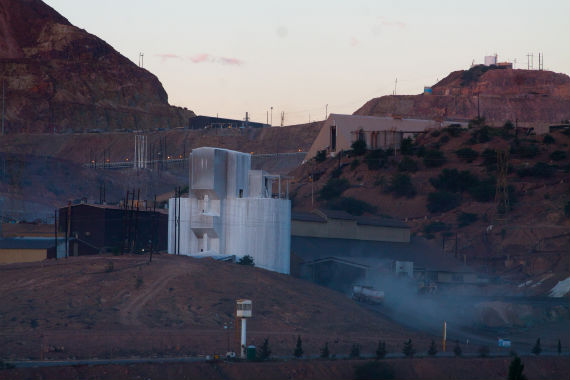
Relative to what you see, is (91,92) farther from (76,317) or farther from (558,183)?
(76,317)

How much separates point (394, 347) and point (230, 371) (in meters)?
8.14

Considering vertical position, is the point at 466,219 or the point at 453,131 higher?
the point at 453,131

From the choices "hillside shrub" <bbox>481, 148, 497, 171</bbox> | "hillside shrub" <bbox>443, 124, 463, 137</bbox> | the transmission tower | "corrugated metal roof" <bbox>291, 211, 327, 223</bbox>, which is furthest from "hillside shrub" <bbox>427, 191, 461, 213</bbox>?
Result: "corrugated metal roof" <bbox>291, 211, 327, 223</bbox>

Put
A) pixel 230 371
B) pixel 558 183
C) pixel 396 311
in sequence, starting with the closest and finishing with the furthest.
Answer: pixel 230 371
pixel 396 311
pixel 558 183

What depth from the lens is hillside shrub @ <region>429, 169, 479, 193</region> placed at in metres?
87.3

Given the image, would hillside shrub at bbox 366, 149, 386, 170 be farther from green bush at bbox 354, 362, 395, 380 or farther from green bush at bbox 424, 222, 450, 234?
green bush at bbox 354, 362, 395, 380

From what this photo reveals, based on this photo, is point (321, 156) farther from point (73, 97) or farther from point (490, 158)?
point (73, 97)

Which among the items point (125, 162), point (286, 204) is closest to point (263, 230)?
point (286, 204)

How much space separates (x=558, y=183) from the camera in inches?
3263

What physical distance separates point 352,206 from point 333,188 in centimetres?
710

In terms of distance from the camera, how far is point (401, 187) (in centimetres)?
8694

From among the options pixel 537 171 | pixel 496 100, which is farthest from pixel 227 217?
pixel 496 100

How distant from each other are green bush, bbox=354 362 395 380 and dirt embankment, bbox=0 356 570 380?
0.05 meters

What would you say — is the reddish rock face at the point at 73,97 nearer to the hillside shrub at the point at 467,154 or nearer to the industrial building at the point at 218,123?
the industrial building at the point at 218,123
